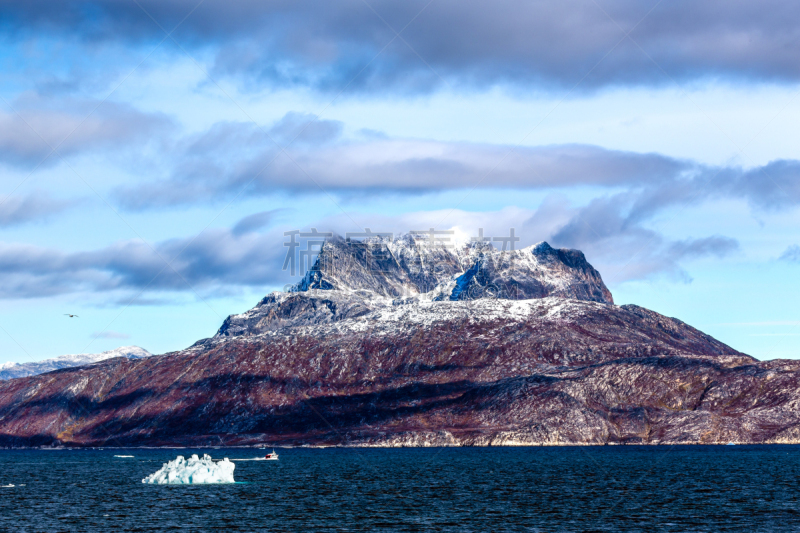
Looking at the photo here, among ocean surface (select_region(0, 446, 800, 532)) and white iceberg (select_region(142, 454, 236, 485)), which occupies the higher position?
white iceberg (select_region(142, 454, 236, 485))

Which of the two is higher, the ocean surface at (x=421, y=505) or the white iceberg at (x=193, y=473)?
the white iceberg at (x=193, y=473)

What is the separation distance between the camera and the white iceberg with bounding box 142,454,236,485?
187 meters

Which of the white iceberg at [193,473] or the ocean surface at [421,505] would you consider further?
the white iceberg at [193,473]

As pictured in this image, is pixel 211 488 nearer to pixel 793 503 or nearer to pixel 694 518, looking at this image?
pixel 694 518

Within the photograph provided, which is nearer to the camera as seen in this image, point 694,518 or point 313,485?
point 694,518

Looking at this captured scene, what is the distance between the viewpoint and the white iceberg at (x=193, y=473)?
186625 mm

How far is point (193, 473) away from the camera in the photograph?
18662 cm

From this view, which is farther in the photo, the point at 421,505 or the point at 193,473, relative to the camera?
the point at 193,473

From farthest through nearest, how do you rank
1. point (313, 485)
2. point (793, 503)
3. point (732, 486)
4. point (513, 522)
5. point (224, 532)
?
point (313, 485) < point (732, 486) < point (793, 503) < point (513, 522) < point (224, 532)

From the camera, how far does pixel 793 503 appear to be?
460ft

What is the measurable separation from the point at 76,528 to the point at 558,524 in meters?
64.1

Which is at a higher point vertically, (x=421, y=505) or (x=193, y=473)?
(x=193, y=473)

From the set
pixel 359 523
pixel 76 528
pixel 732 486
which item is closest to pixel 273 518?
pixel 359 523

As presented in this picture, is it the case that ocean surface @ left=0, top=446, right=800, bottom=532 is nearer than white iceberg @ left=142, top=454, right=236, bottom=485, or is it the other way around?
ocean surface @ left=0, top=446, right=800, bottom=532
